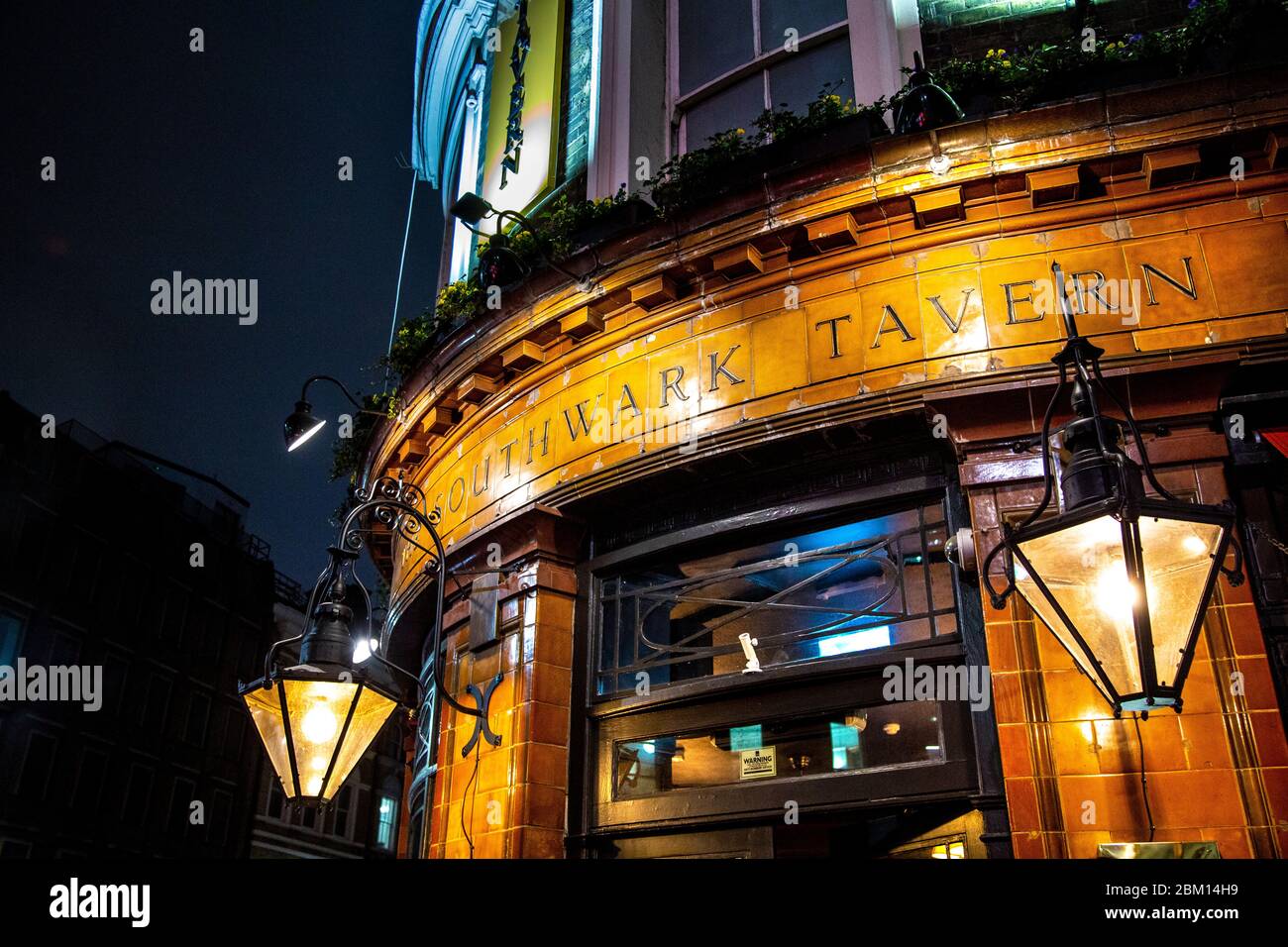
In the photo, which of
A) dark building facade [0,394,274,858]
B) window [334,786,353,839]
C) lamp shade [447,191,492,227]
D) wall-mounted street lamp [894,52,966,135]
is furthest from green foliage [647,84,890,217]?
window [334,786,353,839]

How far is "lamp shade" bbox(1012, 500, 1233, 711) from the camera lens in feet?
11.9

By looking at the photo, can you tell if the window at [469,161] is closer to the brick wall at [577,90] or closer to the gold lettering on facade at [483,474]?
the brick wall at [577,90]

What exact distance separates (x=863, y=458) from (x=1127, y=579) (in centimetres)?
318

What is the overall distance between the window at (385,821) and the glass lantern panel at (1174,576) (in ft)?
148

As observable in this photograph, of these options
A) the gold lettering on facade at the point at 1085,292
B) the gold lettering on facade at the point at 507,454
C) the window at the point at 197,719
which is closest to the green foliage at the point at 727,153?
the gold lettering on facade at the point at 1085,292

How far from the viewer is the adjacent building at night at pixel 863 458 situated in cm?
546

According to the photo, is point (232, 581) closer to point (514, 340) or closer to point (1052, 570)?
point (514, 340)

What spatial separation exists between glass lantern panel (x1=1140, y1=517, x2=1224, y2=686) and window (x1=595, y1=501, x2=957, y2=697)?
2.38 metres

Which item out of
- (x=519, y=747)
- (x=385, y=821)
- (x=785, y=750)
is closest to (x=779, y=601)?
(x=785, y=750)

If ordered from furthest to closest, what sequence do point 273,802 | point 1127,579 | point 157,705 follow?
point 273,802, point 157,705, point 1127,579

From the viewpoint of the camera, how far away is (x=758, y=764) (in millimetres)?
6602

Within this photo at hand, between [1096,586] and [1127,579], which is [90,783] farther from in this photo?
[1127,579]

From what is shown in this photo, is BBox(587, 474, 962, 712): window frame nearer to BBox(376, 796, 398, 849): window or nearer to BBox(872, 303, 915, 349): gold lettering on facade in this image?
BBox(872, 303, 915, 349): gold lettering on facade

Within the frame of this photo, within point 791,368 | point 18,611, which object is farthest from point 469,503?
point 18,611
